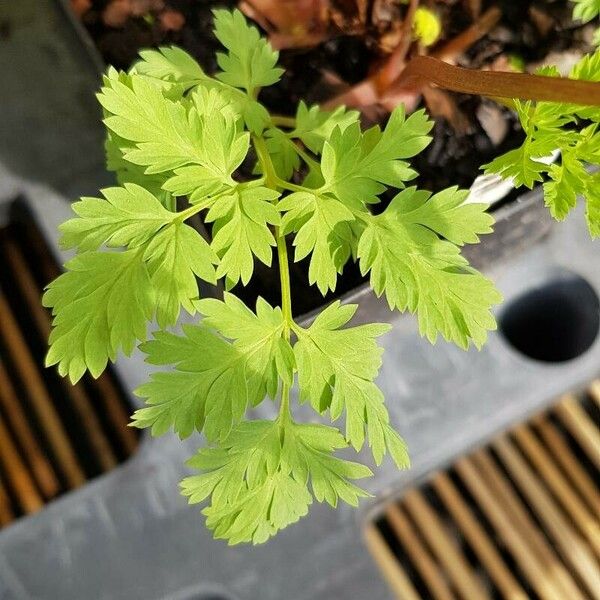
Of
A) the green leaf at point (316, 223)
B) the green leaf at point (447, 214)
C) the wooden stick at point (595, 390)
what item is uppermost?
the green leaf at point (316, 223)

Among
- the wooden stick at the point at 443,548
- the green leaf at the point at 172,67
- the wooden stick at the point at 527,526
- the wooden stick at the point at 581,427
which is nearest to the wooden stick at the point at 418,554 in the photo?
the wooden stick at the point at 443,548

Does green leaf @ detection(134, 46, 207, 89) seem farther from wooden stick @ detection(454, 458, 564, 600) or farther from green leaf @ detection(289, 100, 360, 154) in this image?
wooden stick @ detection(454, 458, 564, 600)

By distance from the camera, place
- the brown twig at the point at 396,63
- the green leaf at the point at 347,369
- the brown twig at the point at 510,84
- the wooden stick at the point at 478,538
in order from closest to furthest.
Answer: the brown twig at the point at 510,84 → the green leaf at the point at 347,369 → the brown twig at the point at 396,63 → the wooden stick at the point at 478,538

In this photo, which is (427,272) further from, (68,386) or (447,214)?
(68,386)

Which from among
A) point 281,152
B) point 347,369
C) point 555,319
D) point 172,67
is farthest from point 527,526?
point 172,67

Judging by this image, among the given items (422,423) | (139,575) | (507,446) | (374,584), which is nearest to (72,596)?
(139,575)

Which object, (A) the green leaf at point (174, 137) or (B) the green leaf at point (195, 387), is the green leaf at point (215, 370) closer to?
(B) the green leaf at point (195, 387)

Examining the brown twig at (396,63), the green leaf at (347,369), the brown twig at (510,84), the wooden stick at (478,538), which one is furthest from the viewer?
the wooden stick at (478,538)
